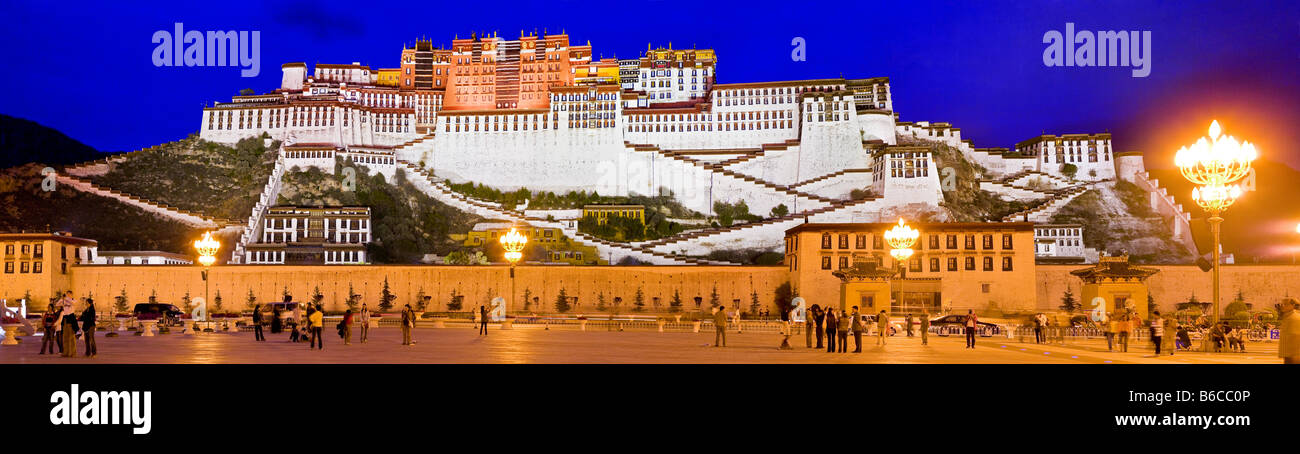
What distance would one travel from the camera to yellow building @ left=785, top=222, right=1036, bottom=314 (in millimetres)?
51594

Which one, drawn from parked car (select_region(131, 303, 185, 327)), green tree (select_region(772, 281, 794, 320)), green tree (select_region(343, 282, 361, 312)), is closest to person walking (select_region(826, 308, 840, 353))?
green tree (select_region(772, 281, 794, 320))

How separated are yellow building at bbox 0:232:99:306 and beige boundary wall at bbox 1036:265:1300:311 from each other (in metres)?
59.9

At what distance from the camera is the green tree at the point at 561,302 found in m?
56.9

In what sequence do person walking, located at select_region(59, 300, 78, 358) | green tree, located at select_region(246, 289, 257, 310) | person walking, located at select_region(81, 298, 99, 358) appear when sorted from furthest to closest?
green tree, located at select_region(246, 289, 257, 310) < person walking, located at select_region(59, 300, 78, 358) < person walking, located at select_region(81, 298, 99, 358)

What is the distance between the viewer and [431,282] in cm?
5809

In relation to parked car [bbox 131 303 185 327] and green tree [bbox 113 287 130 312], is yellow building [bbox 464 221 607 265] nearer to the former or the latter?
green tree [bbox 113 287 130 312]

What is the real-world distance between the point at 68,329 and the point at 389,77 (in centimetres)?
10417

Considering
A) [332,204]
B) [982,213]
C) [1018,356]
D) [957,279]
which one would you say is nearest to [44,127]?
[332,204]

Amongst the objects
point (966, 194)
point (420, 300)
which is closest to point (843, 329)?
point (420, 300)

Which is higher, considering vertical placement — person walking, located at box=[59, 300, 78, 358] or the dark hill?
the dark hill
